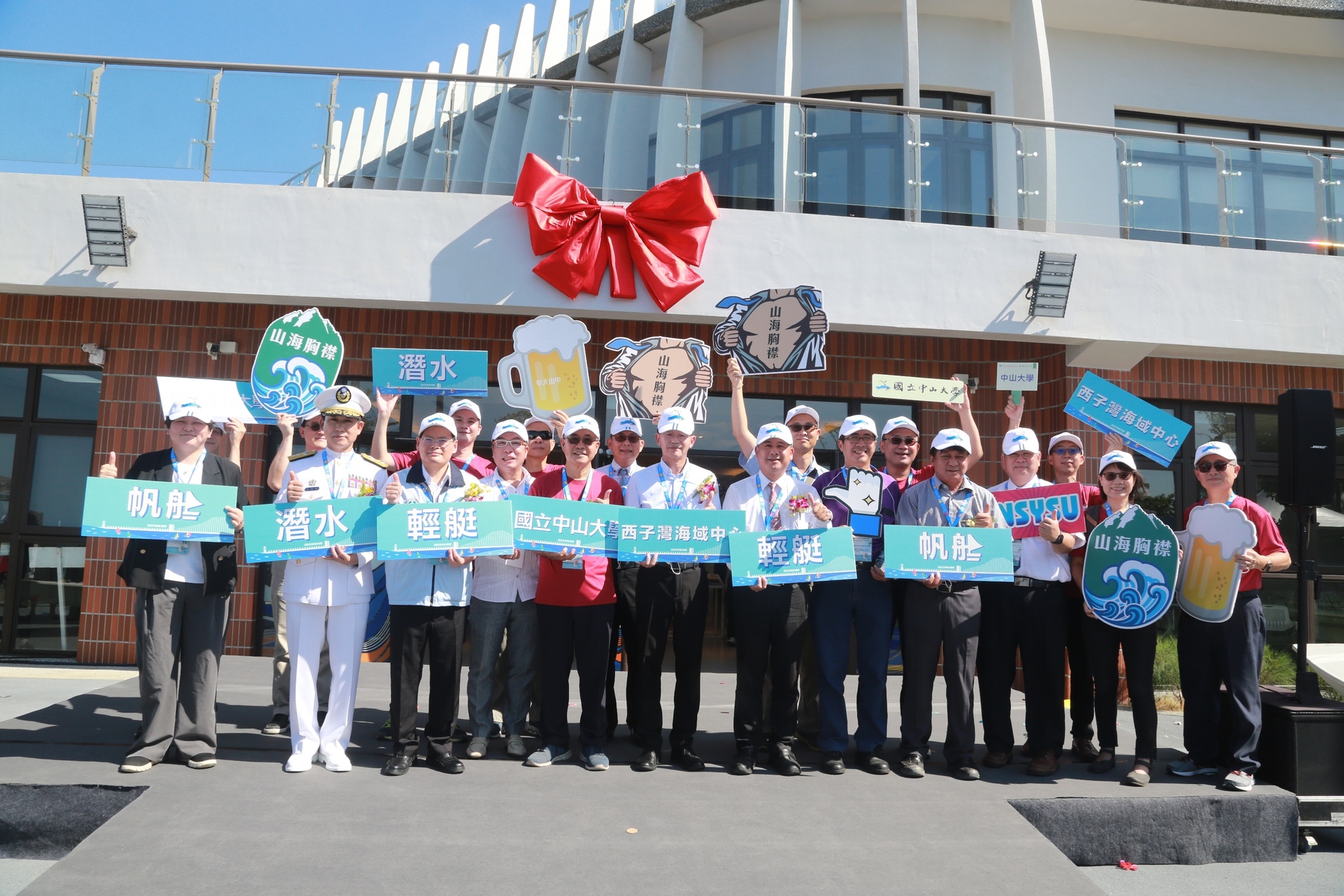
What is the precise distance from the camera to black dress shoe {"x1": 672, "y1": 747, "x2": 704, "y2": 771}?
4.79 metres

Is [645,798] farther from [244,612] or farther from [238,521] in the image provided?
[244,612]

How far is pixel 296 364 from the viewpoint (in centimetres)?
575

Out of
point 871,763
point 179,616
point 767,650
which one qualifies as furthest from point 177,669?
point 871,763

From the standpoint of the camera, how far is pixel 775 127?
8141 mm

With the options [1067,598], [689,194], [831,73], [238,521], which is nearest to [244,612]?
[238,521]

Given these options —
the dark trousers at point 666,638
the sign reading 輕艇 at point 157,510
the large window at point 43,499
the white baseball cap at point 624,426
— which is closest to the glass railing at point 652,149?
the large window at point 43,499

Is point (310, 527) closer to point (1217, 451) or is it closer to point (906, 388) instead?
point (906, 388)

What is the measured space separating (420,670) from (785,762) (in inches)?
76.0

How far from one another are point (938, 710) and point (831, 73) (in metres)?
7.59

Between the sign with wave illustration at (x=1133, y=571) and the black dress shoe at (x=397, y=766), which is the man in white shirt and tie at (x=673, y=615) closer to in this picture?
the black dress shoe at (x=397, y=766)

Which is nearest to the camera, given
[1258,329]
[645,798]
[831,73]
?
[645,798]

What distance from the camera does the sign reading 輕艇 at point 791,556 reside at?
4.67m

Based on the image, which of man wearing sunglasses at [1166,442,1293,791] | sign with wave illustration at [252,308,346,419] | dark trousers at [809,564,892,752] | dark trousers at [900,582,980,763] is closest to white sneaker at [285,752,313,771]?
sign with wave illustration at [252,308,346,419]

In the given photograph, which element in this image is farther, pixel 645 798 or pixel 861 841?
pixel 645 798
